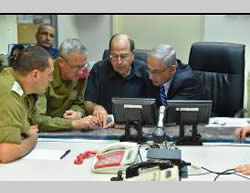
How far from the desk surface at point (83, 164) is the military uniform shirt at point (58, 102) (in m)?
0.13

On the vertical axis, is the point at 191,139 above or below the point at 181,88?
below

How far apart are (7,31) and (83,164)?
3402 mm

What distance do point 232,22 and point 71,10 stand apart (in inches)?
104

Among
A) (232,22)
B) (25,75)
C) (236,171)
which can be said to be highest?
(232,22)

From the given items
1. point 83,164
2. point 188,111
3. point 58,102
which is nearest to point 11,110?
point 83,164

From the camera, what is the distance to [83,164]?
1734mm

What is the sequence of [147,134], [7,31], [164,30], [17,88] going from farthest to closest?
[7,31]
[164,30]
[147,134]
[17,88]

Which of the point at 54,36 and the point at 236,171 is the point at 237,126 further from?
the point at 54,36

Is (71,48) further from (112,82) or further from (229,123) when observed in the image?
(229,123)

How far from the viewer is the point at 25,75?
71.6 inches

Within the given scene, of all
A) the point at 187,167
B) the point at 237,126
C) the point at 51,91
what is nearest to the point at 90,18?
the point at 51,91

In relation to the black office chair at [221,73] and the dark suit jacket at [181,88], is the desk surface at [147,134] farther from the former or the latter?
the black office chair at [221,73]

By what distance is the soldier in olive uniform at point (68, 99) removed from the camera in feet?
7.24

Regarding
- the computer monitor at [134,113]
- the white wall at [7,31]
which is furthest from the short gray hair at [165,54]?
the white wall at [7,31]
